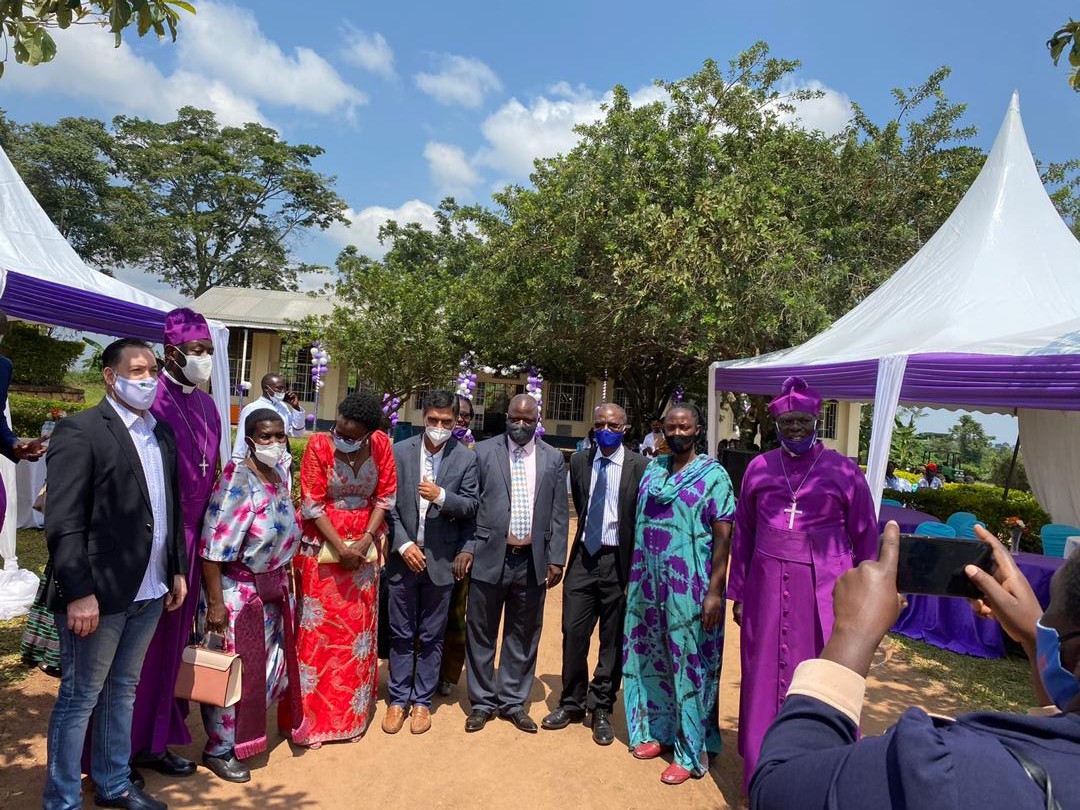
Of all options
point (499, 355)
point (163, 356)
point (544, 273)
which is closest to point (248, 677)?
point (163, 356)

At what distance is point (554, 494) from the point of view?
13.7 ft

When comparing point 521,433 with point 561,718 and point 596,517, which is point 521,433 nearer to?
point 596,517

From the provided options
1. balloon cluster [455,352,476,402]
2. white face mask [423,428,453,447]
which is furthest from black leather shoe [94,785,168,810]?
balloon cluster [455,352,476,402]

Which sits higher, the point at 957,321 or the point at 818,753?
the point at 957,321

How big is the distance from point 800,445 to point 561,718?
2133 millimetres

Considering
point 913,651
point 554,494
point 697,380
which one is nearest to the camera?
point 554,494

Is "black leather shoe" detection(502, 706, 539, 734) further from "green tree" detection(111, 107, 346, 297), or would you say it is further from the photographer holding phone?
"green tree" detection(111, 107, 346, 297)

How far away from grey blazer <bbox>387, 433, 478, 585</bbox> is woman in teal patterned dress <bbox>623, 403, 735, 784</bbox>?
0.99 m

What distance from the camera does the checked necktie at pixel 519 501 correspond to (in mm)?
4047

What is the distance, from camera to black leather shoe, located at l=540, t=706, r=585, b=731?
4055 mm

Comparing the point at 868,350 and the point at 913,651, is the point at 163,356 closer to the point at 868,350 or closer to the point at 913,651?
the point at 868,350

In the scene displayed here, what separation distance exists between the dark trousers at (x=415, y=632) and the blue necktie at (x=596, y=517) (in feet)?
2.80

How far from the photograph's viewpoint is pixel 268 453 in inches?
131

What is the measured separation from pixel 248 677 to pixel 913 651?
18.2 ft
